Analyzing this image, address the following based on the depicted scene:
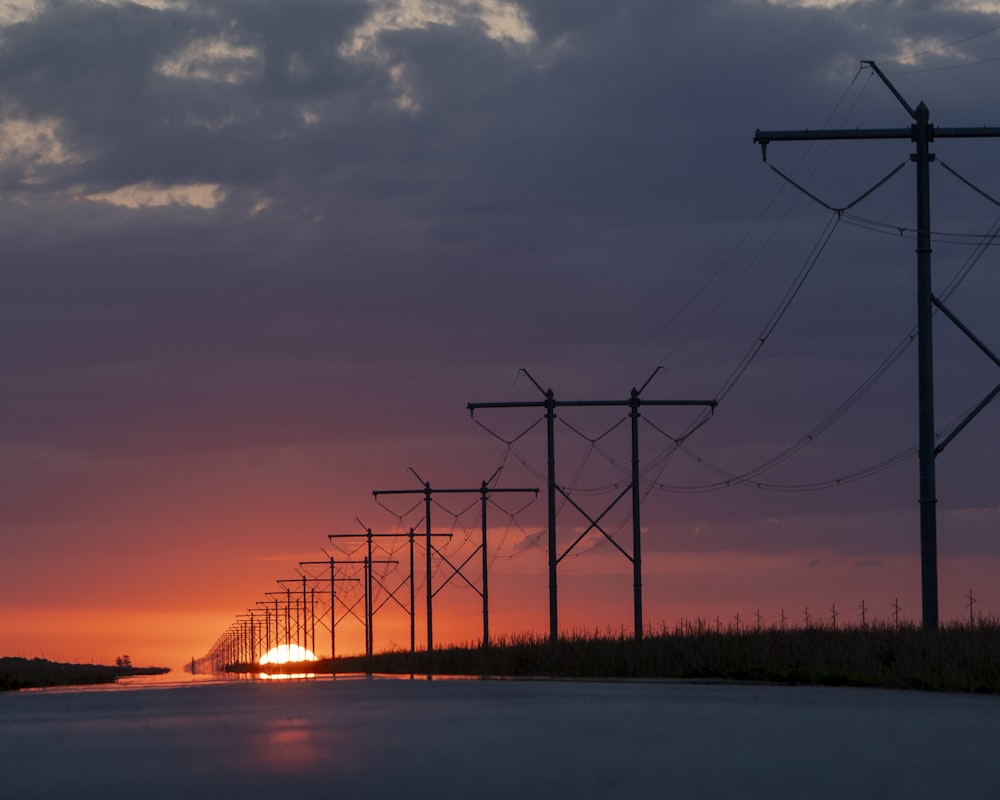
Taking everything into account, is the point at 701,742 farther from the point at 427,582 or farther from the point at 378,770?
the point at 427,582

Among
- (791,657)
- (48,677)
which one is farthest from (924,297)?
(48,677)

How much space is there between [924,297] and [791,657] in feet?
28.5

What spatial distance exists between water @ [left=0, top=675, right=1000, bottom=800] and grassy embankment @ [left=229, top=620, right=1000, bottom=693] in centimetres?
241

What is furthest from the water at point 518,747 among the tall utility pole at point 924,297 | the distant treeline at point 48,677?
the distant treeline at point 48,677

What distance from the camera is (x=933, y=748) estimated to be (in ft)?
40.9

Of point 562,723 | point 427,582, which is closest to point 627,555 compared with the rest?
point 427,582

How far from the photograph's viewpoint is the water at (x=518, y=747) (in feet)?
33.8

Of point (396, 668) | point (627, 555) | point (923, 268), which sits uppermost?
point (923, 268)

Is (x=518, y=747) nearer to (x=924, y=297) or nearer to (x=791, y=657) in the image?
(x=791, y=657)

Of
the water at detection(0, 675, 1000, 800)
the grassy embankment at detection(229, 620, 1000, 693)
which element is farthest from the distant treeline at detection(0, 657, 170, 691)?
the water at detection(0, 675, 1000, 800)

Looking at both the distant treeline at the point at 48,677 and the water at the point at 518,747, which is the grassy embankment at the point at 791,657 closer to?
the water at the point at 518,747

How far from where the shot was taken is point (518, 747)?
12.6 metres

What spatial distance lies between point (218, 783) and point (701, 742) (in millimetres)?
3862

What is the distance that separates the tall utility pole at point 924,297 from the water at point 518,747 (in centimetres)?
1086
